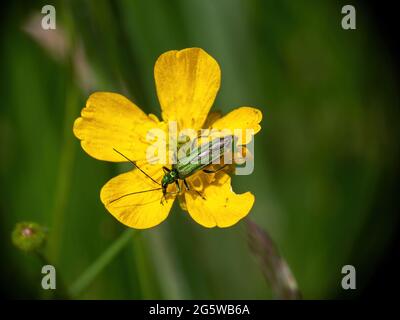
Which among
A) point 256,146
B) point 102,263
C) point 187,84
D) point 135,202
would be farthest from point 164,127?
point 256,146

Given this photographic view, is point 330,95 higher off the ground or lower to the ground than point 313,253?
higher

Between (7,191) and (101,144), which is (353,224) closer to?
(101,144)

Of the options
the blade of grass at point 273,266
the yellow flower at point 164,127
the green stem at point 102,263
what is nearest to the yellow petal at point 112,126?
the yellow flower at point 164,127

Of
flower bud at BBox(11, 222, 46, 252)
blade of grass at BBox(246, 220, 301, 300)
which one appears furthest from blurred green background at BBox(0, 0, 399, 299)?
blade of grass at BBox(246, 220, 301, 300)

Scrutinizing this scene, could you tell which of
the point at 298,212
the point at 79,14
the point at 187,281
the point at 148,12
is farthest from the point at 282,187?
the point at 79,14

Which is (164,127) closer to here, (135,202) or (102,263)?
(135,202)

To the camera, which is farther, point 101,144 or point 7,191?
point 7,191

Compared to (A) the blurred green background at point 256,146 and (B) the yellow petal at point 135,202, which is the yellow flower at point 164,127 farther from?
(A) the blurred green background at point 256,146
